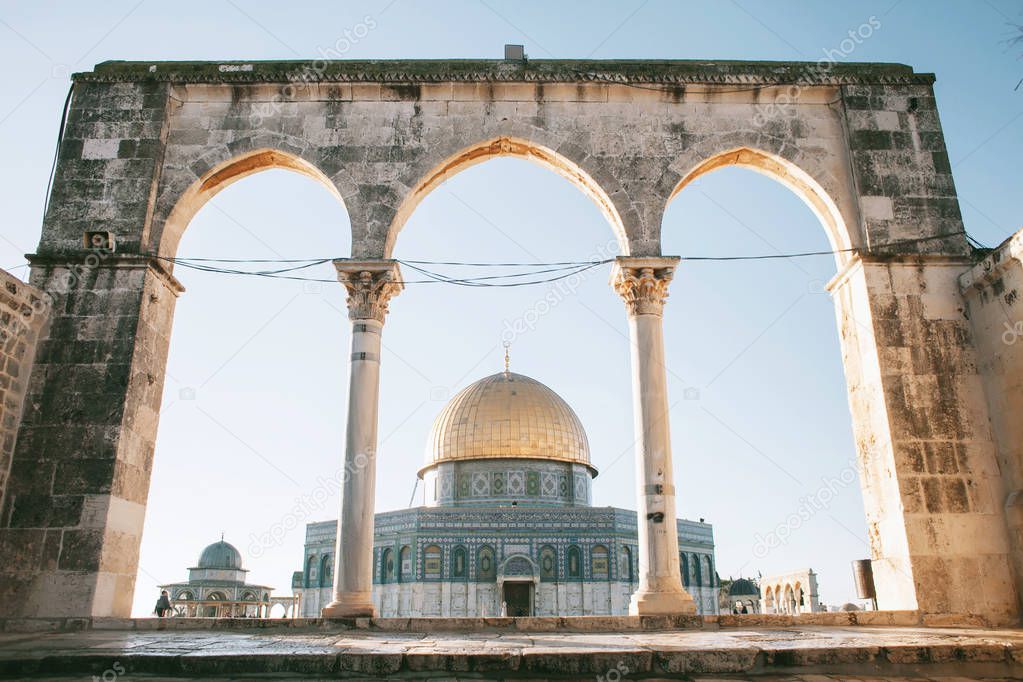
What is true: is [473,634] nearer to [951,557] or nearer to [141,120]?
[951,557]

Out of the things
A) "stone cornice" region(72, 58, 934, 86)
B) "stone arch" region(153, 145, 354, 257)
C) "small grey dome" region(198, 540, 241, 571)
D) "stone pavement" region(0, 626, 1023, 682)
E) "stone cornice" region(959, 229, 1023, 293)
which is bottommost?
"stone pavement" region(0, 626, 1023, 682)

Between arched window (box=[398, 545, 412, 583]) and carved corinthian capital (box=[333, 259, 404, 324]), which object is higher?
carved corinthian capital (box=[333, 259, 404, 324])

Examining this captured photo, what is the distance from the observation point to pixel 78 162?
9945mm

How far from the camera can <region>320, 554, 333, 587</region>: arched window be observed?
105 ft

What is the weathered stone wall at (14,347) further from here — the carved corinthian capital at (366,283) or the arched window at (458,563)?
the arched window at (458,563)

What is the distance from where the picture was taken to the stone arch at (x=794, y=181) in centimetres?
991

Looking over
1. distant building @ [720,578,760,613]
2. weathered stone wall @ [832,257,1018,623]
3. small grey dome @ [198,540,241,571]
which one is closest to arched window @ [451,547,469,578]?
distant building @ [720,578,760,613]

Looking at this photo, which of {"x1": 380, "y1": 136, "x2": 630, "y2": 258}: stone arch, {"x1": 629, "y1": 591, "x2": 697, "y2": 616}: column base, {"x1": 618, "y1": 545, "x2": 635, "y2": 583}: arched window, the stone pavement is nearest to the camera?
the stone pavement

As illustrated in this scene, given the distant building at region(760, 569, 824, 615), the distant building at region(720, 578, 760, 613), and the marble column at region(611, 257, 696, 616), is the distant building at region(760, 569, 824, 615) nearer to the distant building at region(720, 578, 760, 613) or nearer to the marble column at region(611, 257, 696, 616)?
the distant building at region(720, 578, 760, 613)

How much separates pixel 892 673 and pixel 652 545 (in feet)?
11.8

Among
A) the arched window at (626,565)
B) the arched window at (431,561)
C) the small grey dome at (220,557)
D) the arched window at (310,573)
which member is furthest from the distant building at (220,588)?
the arched window at (626,565)

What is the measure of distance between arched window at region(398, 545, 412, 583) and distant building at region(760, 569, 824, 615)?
13768mm

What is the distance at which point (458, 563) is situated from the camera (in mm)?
29078

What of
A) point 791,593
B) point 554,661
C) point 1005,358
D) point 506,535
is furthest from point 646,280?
point 791,593
